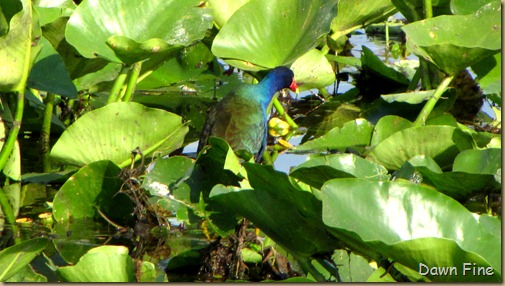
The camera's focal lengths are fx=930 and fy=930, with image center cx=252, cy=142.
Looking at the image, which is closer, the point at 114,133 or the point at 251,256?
the point at 251,256

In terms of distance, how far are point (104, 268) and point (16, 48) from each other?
1018 mm

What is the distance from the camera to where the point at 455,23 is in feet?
10.1

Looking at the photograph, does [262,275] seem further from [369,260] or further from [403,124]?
[403,124]

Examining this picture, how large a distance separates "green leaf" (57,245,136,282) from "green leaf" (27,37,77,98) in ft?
4.07

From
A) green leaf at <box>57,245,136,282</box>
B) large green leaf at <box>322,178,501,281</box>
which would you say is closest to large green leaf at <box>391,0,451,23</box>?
large green leaf at <box>322,178,501,281</box>

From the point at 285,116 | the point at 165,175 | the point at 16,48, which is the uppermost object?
the point at 16,48

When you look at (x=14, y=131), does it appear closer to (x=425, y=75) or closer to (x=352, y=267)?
(x=352, y=267)

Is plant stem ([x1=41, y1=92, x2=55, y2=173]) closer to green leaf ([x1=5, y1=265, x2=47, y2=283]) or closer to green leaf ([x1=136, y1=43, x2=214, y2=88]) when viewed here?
green leaf ([x1=136, y1=43, x2=214, y2=88])

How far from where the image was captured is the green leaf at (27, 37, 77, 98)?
9.91 ft

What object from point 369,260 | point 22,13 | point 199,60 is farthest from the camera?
point 199,60

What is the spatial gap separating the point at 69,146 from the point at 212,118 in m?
0.58

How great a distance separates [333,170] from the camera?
7.03 feet

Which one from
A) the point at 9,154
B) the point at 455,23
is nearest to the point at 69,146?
the point at 9,154

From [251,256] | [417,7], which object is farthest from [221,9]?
[251,256]
